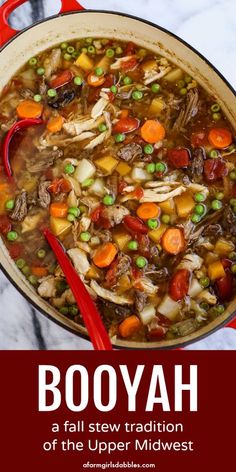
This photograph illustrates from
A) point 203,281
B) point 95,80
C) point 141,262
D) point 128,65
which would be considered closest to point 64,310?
point 141,262

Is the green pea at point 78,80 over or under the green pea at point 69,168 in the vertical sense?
over

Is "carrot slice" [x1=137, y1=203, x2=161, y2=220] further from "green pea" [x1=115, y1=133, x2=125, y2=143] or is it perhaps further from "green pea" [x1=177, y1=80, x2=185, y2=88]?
"green pea" [x1=177, y1=80, x2=185, y2=88]

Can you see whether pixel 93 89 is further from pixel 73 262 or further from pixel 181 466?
pixel 181 466

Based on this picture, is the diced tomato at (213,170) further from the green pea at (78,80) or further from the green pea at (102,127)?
the green pea at (78,80)

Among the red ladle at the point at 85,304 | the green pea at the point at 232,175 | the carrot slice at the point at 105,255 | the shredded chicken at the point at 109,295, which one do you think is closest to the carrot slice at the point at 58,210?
the red ladle at the point at 85,304

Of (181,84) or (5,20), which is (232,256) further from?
(5,20)

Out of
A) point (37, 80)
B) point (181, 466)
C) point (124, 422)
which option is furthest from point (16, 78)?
point (181, 466)

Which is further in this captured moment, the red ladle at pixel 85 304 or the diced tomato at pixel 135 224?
the diced tomato at pixel 135 224
